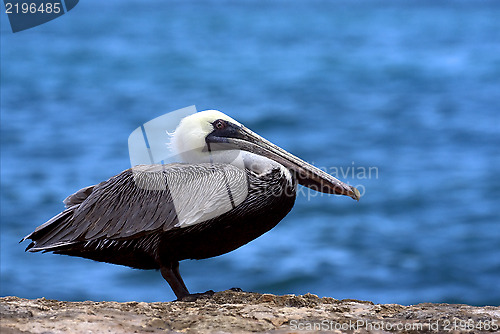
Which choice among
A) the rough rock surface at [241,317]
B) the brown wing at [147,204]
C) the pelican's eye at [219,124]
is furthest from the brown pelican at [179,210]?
the rough rock surface at [241,317]

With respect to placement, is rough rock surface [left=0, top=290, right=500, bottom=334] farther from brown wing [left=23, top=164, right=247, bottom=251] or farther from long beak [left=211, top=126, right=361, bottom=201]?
long beak [left=211, top=126, right=361, bottom=201]

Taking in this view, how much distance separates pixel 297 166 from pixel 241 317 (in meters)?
1.49

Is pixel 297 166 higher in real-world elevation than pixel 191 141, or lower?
lower

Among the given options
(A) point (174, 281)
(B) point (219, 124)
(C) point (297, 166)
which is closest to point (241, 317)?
(A) point (174, 281)

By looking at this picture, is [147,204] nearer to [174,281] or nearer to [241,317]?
[174,281]

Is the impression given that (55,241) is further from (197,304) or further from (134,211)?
(197,304)

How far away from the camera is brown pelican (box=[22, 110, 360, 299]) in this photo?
4512mm

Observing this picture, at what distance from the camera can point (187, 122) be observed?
5.05m

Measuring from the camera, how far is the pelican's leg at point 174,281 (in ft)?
15.1

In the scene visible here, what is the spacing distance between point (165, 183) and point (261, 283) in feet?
21.9

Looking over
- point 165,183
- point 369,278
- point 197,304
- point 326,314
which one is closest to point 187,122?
point 165,183

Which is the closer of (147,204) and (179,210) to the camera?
(179,210)

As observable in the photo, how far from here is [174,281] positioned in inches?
183

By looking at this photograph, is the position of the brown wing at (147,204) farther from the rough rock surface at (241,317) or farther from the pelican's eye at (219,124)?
the rough rock surface at (241,317)
